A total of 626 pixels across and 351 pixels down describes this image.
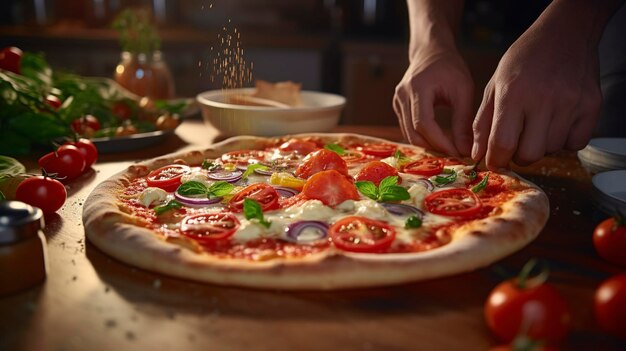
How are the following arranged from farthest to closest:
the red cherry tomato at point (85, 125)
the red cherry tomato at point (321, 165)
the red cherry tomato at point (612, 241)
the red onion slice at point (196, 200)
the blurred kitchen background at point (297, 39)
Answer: the blurred kitchen background at point (297, 39) → the red cherry tomato at point (85, 125) → the red cherry tomato at point (321, 165) → the red onion slice at point (196, 200) → the red cherry tomato at point (612, 241)

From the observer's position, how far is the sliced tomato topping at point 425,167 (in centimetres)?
268

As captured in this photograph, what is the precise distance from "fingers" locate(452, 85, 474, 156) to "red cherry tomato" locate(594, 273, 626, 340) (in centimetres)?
135

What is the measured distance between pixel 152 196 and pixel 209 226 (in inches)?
17.0

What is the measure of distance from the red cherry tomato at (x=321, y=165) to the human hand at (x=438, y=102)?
0.43m

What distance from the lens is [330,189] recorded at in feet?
7.52

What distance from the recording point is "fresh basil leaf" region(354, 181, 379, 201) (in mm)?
2332

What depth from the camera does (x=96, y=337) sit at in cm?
149

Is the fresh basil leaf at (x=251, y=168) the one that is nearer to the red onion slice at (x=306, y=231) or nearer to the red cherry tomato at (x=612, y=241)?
the red onion slice at (x=306, y=231)

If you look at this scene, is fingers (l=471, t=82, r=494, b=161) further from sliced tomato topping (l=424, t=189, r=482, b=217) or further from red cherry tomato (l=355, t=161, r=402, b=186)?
red cherry tomato (l=355, t=161, r=402, b=186)

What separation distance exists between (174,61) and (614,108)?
5302 millimetres

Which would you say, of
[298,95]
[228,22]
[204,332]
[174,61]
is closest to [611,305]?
[204,332]

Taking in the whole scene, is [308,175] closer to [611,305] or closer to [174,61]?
[611,305]

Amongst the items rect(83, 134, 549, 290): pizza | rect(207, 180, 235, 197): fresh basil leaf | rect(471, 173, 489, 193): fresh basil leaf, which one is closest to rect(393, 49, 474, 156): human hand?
rect(83, 134, 549, 290): pizza

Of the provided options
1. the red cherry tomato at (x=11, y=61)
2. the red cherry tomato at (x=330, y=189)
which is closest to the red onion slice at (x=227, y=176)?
the red cherry tomato at (x=330, y=189)
